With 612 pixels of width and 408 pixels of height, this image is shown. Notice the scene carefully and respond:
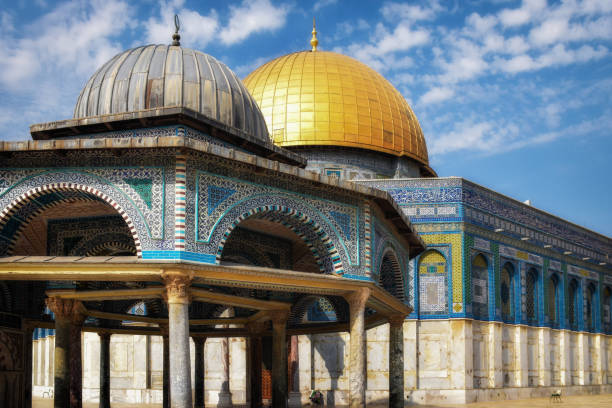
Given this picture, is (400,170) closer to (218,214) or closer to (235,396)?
(235,396)

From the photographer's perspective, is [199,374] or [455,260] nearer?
[199,374]

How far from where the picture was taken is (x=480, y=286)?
85.1 ft

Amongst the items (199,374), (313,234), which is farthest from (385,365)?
(313,234)

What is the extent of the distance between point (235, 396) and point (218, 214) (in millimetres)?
13859

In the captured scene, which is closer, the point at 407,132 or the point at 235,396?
the point at 235,396

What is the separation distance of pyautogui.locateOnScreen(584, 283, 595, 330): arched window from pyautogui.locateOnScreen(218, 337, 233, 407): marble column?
15.3m

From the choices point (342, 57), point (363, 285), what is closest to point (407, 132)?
point (342, 57)

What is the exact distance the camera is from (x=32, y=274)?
12.7m

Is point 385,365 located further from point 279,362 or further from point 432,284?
point 279,362

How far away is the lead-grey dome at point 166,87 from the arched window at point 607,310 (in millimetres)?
23200

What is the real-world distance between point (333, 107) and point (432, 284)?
7.19m

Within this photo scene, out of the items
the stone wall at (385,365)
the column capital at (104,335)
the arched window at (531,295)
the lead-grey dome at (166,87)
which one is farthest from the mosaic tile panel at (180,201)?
the arched window at (531,295)

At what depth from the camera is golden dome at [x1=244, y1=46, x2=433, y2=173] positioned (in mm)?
27875

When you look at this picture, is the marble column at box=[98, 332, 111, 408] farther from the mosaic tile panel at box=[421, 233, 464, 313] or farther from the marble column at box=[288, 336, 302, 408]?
the mosaic tile panel at box=[421, 233, 464, 313]
